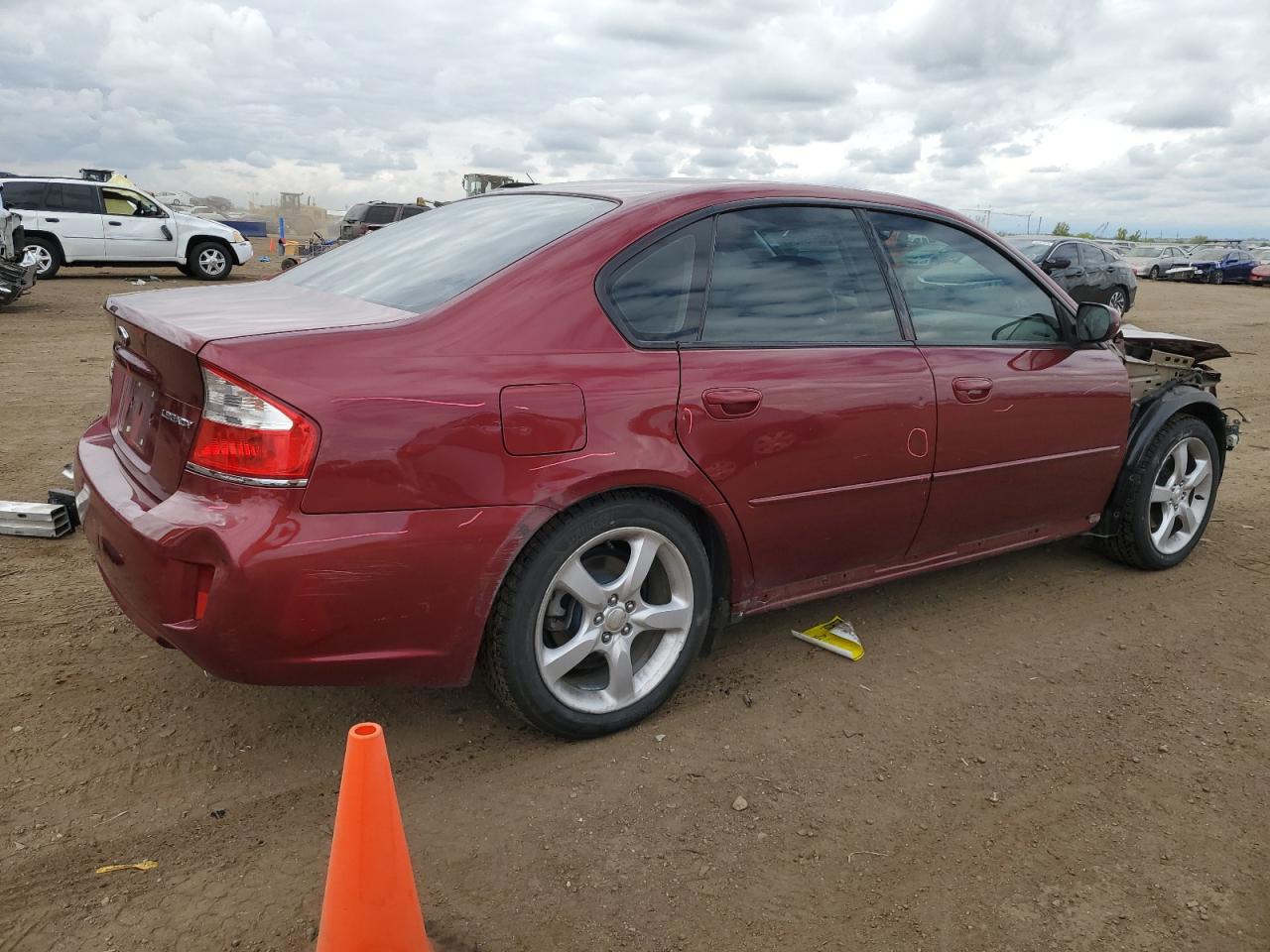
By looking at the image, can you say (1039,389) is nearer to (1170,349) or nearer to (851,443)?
(851,443)

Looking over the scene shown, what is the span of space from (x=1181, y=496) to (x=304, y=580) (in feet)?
13.1

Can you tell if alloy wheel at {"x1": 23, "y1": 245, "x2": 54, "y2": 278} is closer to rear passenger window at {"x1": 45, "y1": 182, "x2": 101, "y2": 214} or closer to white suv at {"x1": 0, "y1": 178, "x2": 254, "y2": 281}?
white suv at {"x1": 0, "y1": 178, "x2": 254, "y2": 281}

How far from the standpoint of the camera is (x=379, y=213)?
79.6ft

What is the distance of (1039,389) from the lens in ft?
12.1

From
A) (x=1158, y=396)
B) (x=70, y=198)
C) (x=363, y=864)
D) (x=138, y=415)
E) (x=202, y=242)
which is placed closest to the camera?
(x=363, y=864)

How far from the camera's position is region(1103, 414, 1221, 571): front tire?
168 inches

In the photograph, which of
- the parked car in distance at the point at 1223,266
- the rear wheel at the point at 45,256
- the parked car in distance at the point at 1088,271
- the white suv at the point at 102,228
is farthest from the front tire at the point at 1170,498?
the parked car in distance at the point at 1223,266

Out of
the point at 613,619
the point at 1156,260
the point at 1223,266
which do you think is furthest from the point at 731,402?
the point at 1156,260

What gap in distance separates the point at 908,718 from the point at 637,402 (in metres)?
1.39

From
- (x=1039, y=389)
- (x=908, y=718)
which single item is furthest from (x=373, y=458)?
(x=1039, y=389)

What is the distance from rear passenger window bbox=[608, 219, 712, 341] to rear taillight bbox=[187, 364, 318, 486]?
3.22 feet

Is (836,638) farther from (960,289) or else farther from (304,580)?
(304,580)

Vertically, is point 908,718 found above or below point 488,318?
below

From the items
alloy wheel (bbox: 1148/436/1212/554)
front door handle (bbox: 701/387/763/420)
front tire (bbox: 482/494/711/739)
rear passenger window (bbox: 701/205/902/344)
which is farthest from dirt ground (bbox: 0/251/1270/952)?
rear passenger window (bbox: 701/205/902/344)
